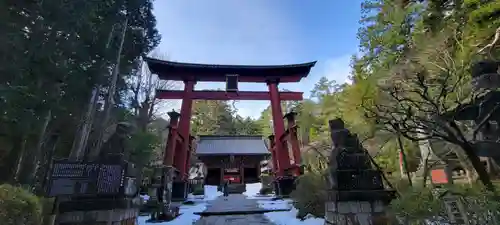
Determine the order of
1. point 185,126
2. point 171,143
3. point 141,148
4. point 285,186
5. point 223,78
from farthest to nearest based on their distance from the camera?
point 223,78 → point 185,126 → point 285,186 → point 171,143 → point 141,148

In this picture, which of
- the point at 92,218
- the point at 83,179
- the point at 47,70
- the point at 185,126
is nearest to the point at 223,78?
the point at 185,126

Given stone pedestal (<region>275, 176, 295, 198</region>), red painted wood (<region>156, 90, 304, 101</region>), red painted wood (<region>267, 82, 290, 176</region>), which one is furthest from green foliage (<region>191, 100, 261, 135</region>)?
stone pedestal (<region>275, 176, 295, 198</region>)

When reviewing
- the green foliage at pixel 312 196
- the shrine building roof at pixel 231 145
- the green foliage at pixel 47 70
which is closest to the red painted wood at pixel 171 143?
the green foliage at pixel 47 70

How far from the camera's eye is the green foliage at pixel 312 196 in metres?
6.29

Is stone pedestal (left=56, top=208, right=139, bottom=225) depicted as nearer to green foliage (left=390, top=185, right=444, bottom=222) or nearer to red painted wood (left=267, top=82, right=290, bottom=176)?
green foliage (left=390, top=185, right=444, bottom=222)

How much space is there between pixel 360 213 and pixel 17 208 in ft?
16.6

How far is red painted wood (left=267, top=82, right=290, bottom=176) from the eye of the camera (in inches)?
548

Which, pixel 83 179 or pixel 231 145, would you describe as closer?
pixel 83 179

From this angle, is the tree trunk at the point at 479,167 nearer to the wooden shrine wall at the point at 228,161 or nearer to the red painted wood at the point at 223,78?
the red painted wood at the point at 223,78

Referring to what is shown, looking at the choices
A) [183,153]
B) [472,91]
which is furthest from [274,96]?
[472,91]

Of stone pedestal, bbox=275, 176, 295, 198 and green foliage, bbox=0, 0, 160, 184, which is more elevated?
green foliage, bbox=0, 0, 160, 184

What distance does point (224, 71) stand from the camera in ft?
48.5

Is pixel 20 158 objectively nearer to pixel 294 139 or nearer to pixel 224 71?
pixel 224 71

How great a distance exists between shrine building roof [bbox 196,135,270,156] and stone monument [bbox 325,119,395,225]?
1964 cm
